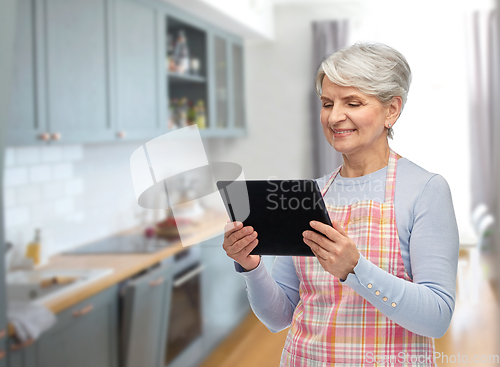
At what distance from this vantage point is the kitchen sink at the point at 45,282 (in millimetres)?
1624

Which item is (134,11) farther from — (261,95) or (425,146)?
(425,146)

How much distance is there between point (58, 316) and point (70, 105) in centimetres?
74

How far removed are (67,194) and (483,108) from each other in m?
2.43

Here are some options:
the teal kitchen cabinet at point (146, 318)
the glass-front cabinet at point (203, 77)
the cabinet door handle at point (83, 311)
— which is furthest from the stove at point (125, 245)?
the glass-front cabinet at point (203, 77)

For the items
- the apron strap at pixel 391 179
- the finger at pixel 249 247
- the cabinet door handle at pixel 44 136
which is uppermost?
Answer: the cabinet door handle at pixel 44 136

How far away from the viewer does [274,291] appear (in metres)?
0.86

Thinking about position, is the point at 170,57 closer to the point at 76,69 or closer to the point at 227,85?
the point at 227,85

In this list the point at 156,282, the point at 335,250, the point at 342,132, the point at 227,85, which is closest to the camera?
the point at 335,250

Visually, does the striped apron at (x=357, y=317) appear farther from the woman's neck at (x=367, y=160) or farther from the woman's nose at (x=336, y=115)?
the woman's nose at (x=336, y=115)

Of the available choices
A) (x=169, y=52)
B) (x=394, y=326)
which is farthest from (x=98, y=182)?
(x=394, y=326)

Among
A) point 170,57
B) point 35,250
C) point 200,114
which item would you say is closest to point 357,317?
point 35,250

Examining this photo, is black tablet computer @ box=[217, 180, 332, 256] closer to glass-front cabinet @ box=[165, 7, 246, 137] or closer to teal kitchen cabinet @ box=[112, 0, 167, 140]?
teal kitchen cabinet @ box=[112, 0, 167, 140]

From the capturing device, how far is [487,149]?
2.86 m

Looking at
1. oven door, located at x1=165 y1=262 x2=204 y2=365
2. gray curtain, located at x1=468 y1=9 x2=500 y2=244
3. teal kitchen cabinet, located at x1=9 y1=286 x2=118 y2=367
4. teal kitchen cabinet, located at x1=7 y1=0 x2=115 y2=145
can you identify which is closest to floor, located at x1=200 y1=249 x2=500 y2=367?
oven door, located at x1=165 y1=262 x2=204 y2=365
